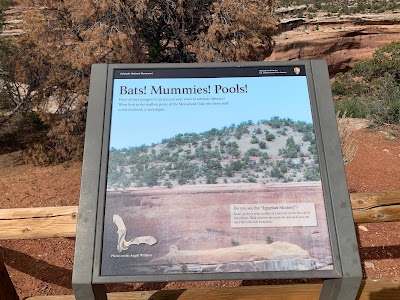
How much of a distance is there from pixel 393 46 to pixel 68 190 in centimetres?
1720

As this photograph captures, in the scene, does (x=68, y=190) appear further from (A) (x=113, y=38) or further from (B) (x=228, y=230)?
(B) (x=228, y=230)

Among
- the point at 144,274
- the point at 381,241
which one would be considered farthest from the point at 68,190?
the point at 144,274

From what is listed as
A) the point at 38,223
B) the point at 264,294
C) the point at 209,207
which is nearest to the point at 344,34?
the point at 264,294

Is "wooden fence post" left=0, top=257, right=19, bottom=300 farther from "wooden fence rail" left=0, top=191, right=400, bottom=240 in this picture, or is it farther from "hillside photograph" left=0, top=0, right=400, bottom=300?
"wooden fence rail" left=0, top=191, right=400, bottom=240

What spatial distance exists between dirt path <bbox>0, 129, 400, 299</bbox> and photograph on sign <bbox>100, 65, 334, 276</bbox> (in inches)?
72.0

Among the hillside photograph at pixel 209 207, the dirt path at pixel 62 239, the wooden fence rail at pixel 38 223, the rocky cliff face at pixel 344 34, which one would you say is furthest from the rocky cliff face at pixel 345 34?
the wooden fence rail at pixel 38 223

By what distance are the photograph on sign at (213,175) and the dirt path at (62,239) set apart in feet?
6.00

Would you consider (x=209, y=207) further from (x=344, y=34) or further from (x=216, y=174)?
(x=344, y=34)

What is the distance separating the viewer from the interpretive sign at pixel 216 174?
161 cm

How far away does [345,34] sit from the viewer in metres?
22.5

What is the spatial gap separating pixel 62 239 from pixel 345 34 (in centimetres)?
2196

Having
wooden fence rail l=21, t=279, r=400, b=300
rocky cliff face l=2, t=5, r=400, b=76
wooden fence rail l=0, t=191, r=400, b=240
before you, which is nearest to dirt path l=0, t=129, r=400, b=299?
wooden fence rail l=21, t=279, r=400, b=300

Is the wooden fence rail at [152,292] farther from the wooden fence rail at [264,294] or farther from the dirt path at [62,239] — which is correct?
the dirt path at [62,239]

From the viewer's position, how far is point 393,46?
18.3 meters
